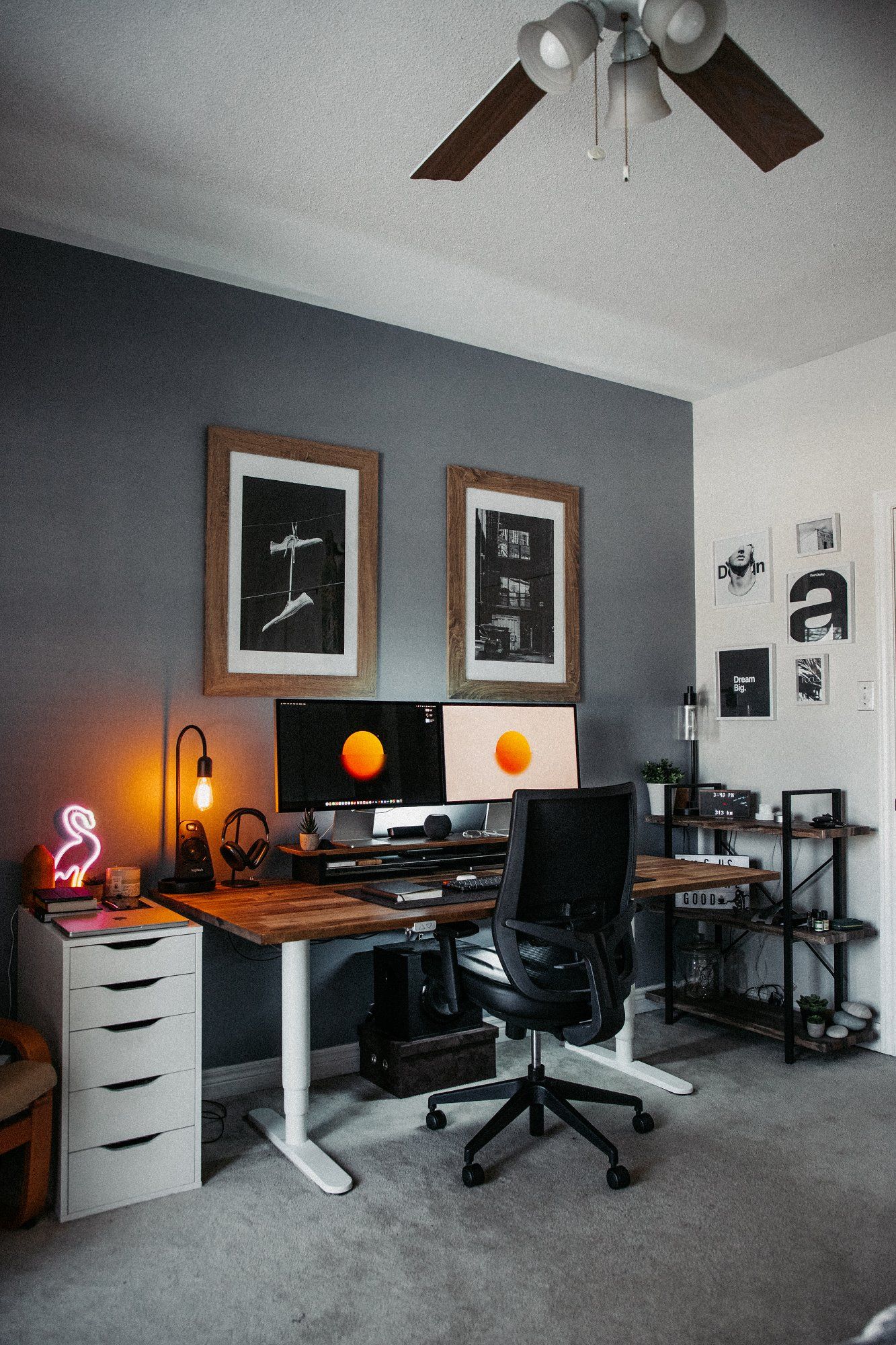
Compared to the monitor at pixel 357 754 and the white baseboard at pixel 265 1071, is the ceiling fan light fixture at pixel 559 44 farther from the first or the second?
the white baseboard at pixel 265 1071

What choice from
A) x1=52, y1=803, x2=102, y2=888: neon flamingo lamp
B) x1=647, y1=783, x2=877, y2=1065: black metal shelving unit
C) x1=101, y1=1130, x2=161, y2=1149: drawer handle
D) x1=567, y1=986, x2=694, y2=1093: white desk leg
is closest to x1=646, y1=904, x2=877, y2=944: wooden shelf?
x1=647, y1=783, x2=877, y2=1065: black metal shelving unit

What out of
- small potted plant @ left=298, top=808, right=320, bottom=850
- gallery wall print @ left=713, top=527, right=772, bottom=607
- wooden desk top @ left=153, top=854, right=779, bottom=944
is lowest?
wooden desk top @ left=153, top=854, right=779, bottom=944

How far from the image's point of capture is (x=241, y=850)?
3.01 metres

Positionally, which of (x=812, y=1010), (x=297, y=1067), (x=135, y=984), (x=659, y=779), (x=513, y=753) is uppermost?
(x=513, y=753)

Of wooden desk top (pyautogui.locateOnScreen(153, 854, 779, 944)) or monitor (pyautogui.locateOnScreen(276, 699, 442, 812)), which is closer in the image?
wooden desk top (pyautogui.locateOnScreen(153, 854, 779, 944))

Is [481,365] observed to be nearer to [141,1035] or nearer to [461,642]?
[461,642]

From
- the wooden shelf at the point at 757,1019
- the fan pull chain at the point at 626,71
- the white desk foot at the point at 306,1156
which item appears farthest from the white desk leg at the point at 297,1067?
the fan pull chain at the point at 626,71

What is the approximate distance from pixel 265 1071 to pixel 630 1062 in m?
1.24

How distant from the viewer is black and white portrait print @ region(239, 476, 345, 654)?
3225 mm

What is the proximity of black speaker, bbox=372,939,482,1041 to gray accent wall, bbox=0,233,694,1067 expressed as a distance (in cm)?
23

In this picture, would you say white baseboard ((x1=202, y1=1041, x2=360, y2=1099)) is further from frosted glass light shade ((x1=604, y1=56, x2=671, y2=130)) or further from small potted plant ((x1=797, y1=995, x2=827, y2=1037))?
frosted glass light shade ((x1=604, y1=56, x2=671, y2=130))

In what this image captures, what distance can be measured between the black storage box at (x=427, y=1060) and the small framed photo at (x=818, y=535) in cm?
227

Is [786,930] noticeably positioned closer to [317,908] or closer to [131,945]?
[317,908]

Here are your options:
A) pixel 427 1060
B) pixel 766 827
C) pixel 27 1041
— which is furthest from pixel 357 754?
pixel 766 827
